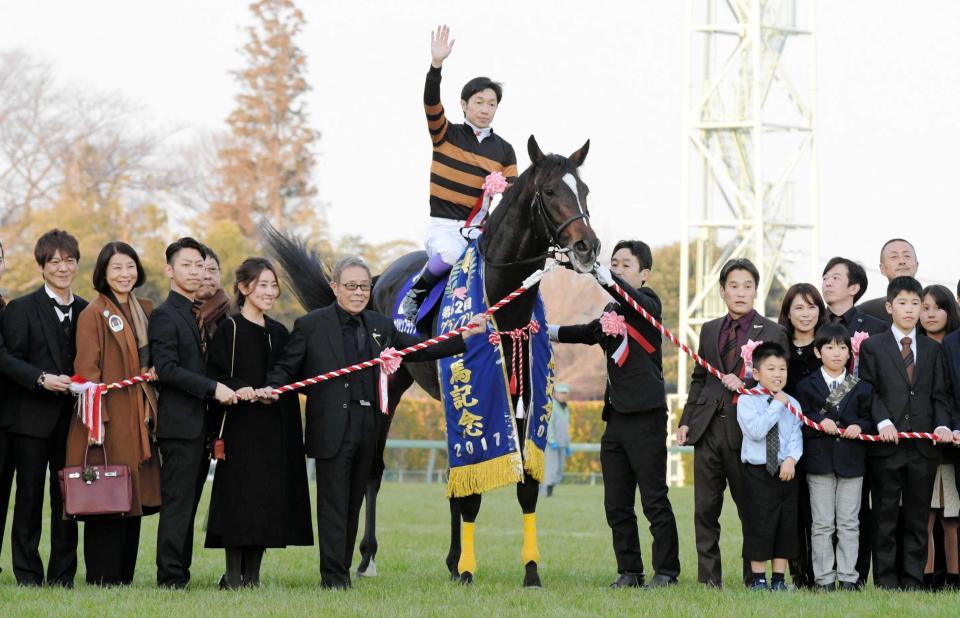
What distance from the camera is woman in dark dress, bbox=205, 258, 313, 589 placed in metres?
7.38

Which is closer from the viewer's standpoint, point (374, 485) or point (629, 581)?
point (629, 581)

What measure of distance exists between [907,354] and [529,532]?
7.87 feet

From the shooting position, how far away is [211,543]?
24.2 feet

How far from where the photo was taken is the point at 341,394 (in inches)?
295

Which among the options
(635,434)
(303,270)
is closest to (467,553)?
(635,434)

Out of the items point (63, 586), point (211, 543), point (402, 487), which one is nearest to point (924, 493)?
point (211, 543)

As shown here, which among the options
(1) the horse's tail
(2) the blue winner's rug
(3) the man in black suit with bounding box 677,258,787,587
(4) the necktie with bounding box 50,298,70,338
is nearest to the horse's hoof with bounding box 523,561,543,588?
(2) the blue winner's rug

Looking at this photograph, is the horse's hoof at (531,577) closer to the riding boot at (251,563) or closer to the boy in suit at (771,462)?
the boy in suit at (771,462)

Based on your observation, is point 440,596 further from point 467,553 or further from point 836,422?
point 836,422

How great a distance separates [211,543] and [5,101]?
1272 inches

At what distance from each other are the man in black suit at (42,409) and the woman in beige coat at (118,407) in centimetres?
20

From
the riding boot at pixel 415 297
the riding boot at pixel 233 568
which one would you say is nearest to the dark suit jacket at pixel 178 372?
the riding boot at pixel 233 568

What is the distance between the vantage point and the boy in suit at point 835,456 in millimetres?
7539

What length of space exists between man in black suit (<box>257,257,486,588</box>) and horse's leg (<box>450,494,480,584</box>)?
670 millimetres
